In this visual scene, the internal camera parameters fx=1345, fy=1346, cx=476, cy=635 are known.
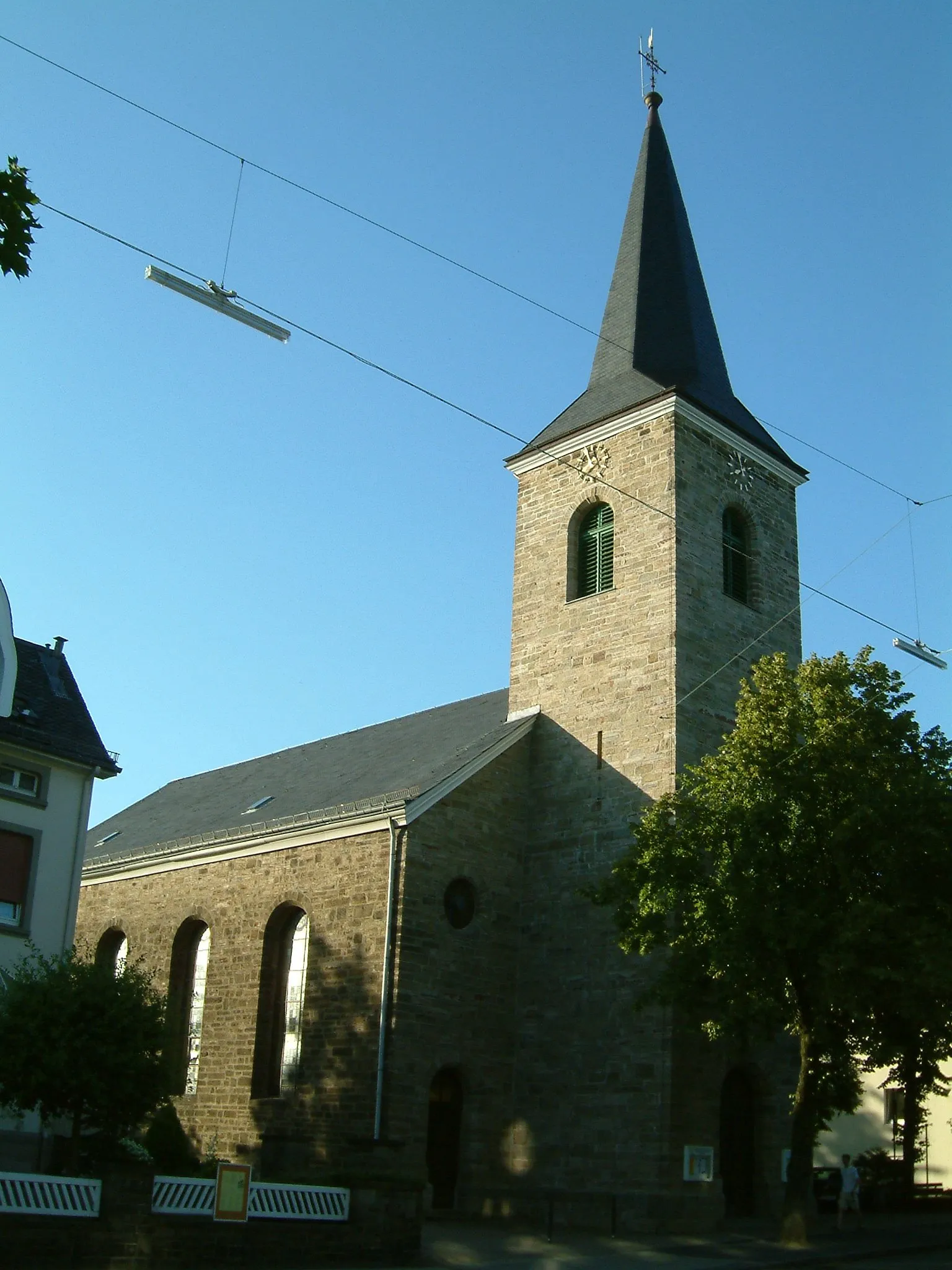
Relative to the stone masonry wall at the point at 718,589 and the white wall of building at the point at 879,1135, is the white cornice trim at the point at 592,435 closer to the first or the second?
the stone masonry wall at the point at 718,589

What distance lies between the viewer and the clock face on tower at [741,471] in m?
27.9

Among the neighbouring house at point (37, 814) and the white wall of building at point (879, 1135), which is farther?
the white wall of building at point (879, 1135)

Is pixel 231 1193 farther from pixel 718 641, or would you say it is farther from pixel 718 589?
pixel 718 589

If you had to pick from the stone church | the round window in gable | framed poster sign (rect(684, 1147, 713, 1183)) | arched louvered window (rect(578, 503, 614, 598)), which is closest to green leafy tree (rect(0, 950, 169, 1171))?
the stone church

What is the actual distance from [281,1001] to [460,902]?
13.6 ft

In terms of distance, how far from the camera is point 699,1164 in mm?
21766

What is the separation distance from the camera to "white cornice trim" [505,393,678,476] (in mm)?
27000

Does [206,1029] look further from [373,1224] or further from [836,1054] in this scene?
[836,1054]

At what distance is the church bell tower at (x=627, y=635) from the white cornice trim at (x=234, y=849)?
3501mm

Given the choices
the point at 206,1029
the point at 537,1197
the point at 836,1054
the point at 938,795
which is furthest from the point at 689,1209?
the point at 206,1029

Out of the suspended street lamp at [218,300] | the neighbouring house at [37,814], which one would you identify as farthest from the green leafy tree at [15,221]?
the neighbouring house at [37,814]

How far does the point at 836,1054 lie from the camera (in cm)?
1945

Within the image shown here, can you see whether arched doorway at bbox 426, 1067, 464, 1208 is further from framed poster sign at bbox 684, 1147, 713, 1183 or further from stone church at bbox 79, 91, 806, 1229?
framed poster sign at bbox 684, 1147, 713, 1183

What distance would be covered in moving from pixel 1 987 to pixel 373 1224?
6237mm
